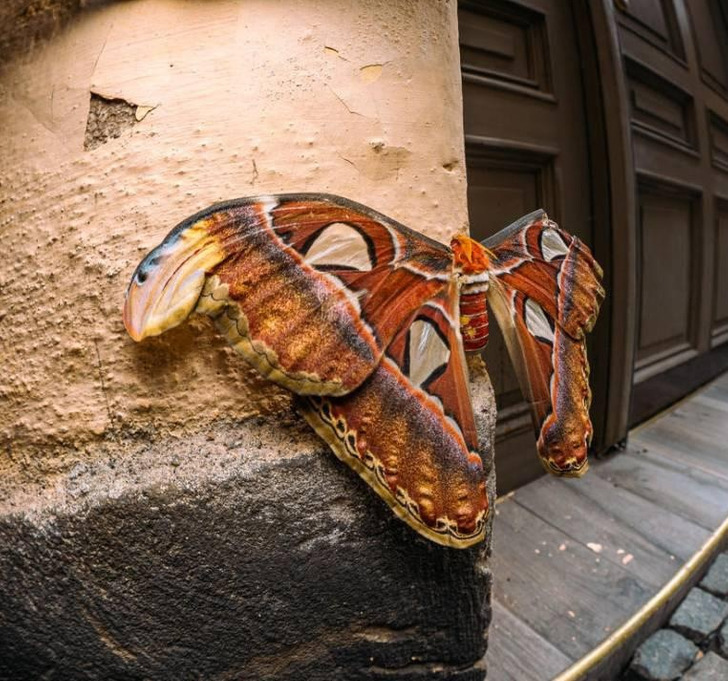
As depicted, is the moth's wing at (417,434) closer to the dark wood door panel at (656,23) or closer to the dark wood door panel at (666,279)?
the dark wood door panel at (666,279)

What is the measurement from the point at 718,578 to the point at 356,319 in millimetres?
1692

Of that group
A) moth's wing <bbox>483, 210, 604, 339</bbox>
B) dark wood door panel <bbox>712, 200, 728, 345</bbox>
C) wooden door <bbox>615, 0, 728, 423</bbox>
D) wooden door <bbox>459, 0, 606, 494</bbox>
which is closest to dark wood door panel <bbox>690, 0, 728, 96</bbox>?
wooden door <bbox>615, 0, 728, 423</bbox>

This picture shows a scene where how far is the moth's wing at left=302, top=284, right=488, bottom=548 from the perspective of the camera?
54cm

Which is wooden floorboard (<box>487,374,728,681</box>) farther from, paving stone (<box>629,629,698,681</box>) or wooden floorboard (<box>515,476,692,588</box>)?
paving stone (<box>629,629,698,681</box>)

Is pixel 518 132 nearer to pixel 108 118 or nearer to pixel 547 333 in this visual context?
pixel 547 333

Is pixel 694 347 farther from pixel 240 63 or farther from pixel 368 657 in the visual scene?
pixel 240 63

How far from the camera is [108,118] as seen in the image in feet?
2.04

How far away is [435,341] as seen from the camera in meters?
0.57

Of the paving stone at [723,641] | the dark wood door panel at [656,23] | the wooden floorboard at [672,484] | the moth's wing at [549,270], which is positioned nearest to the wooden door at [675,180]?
the dark wood door panel at [656,23]

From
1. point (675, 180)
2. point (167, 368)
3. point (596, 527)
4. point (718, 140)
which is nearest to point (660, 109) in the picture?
point (675, 180)

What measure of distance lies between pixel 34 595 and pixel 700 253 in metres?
2.86

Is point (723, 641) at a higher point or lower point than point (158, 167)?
lower

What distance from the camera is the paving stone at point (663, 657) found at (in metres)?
1.20

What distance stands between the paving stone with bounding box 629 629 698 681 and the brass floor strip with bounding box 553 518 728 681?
3.8 inches
